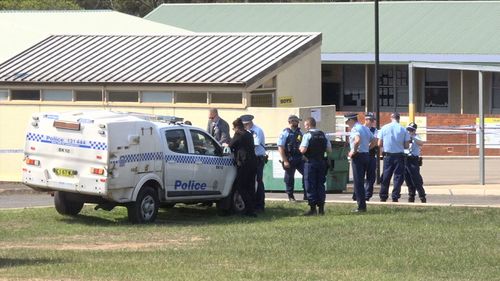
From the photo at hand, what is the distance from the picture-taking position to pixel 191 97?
95.5 feet

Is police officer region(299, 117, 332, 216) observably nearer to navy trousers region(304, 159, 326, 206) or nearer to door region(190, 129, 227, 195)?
navy trousers region(304, 159, 326, 206)

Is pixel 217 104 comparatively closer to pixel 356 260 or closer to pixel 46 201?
pixel 46 201

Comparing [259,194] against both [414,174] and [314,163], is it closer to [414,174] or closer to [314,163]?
[314,163]

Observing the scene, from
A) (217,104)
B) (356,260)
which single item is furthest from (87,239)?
(217,104)

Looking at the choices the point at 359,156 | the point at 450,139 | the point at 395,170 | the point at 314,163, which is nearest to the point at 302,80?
→ the point at 395,170

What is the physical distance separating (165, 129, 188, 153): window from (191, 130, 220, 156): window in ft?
0.97

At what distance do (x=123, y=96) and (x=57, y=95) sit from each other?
1955 millimetres

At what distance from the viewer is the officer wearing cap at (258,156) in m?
20.2

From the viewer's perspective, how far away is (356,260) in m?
13.6

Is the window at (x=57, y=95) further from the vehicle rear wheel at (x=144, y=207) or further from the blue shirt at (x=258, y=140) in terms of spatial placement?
the vehicle rear wheel at (x=144, y=207)

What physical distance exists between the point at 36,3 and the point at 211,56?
32.6 m

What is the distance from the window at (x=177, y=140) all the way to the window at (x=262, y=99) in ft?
29.8

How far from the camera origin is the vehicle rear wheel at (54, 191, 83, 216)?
19.2 m

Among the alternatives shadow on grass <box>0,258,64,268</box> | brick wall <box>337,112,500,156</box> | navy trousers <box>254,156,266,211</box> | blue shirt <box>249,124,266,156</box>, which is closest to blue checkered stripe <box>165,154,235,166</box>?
navy trousers <box>254,156,266,211</box>
